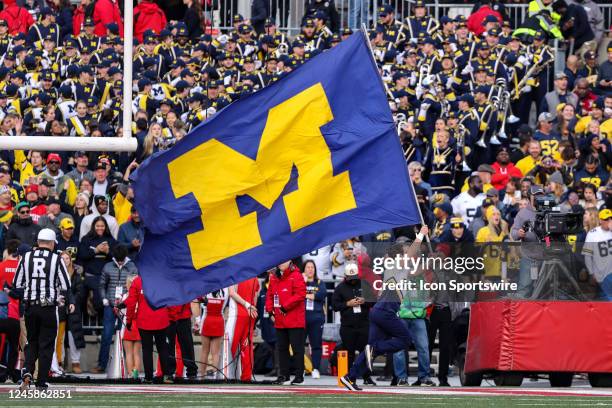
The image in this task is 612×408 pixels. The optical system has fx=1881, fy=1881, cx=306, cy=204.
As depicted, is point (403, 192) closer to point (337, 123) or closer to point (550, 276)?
point (337, 123)

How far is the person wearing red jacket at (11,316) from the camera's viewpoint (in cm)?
2023

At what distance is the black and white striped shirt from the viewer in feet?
58.3

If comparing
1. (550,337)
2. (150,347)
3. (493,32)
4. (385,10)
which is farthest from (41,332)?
(385,10)

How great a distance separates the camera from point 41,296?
17766 mm

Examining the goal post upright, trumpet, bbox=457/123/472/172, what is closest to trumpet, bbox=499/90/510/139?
trumpet, bbox=457/123/472/172

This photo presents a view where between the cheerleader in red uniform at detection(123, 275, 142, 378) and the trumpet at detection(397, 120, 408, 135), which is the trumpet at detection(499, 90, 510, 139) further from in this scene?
the cheerleader in red uniform at detection(123, 275, 142, 378)

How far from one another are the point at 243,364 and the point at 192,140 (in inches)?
262

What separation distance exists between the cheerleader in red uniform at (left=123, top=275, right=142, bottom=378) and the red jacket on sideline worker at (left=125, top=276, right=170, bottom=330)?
0.62 m

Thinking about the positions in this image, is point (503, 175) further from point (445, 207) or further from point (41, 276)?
point (41, 276)

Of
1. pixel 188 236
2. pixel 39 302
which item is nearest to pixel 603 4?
pixel 39 302

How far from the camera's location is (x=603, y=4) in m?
30.6

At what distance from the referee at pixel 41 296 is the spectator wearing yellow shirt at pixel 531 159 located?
28.0 feet

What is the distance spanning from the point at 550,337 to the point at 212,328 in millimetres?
4016

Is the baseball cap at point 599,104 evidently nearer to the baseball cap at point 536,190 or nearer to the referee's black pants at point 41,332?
the baseball cap at point 536,190
